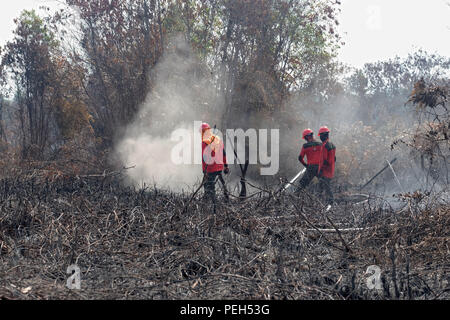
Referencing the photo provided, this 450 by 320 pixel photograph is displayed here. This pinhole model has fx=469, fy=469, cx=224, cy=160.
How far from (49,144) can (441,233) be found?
11346 millimetres

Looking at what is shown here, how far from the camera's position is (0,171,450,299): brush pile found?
4.11 metres

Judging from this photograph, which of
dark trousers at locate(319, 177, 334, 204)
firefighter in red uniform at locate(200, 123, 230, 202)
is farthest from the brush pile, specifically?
dark trousers at locate(319, 177, 334, 204)

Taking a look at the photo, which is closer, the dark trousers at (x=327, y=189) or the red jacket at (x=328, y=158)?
the dark trousers at (x=327, y=189)

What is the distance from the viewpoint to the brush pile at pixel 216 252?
13.5ft

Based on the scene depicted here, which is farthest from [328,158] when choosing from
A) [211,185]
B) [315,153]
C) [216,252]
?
[216,252]

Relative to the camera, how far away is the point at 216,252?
503 cm

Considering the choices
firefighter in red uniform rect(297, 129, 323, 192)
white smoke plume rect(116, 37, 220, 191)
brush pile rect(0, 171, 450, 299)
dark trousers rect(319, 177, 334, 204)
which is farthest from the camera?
white smoke plume rect(116, 37, 220, 191)

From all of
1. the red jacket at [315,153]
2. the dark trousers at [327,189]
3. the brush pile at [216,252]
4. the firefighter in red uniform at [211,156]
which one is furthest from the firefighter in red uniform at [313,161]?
the brush pile at [216,252]

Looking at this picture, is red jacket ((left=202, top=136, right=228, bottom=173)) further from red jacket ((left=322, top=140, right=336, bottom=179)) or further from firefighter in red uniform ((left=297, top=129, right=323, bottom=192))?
red jacket ((left=322, top=140, right=336, bottom=179))

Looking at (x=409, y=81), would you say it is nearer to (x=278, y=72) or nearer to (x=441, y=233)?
(x=278, y=72)

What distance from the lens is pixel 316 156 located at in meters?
10.4

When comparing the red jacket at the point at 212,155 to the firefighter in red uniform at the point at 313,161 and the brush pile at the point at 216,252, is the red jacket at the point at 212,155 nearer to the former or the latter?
the brush pile at the point at 216,252

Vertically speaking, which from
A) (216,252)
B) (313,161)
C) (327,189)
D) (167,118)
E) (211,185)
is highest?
(167,118)

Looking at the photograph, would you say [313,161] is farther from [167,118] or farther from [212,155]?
[167,118]
